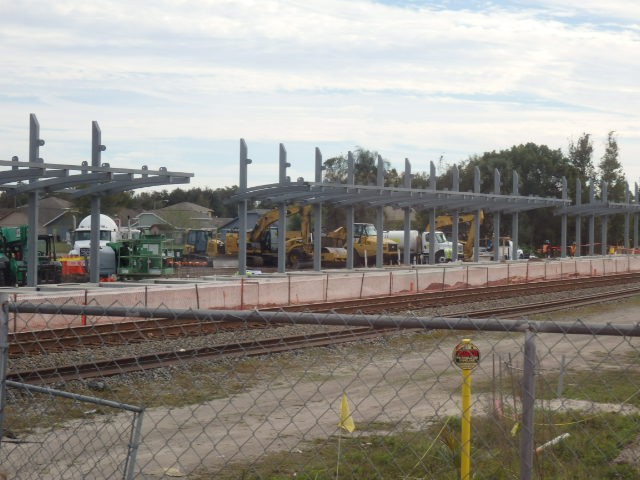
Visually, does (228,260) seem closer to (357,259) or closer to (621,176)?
(357,259)

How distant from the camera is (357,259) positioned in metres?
52.9

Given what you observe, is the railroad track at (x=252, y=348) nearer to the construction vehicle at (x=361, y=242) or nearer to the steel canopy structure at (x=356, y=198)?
the steel canopy structure at (x=356, y=198)

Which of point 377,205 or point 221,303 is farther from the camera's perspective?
point 377,205

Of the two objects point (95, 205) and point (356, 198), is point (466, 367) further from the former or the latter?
point (356, 198)

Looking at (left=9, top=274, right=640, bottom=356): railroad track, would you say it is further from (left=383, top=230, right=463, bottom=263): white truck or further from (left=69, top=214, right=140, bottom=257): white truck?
(left=69, top=214, right=140, bottom=257): white truck

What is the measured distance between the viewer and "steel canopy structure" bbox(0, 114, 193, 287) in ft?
61.0

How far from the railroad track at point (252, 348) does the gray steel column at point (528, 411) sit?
965 millimetres

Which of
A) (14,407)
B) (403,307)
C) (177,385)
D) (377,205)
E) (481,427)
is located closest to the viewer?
(481,427)

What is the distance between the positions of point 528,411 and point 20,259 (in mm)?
29975

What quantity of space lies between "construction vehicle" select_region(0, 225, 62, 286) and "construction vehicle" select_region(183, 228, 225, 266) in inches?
887

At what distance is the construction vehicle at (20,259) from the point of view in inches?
1202

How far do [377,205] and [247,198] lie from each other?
6813mm

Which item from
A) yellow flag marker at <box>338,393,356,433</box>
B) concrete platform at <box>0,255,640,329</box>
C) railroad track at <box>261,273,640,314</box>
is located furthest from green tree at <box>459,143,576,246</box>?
yellow flag marker at <box>338,393,356,433</box>

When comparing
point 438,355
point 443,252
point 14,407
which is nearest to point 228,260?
point 443,252
